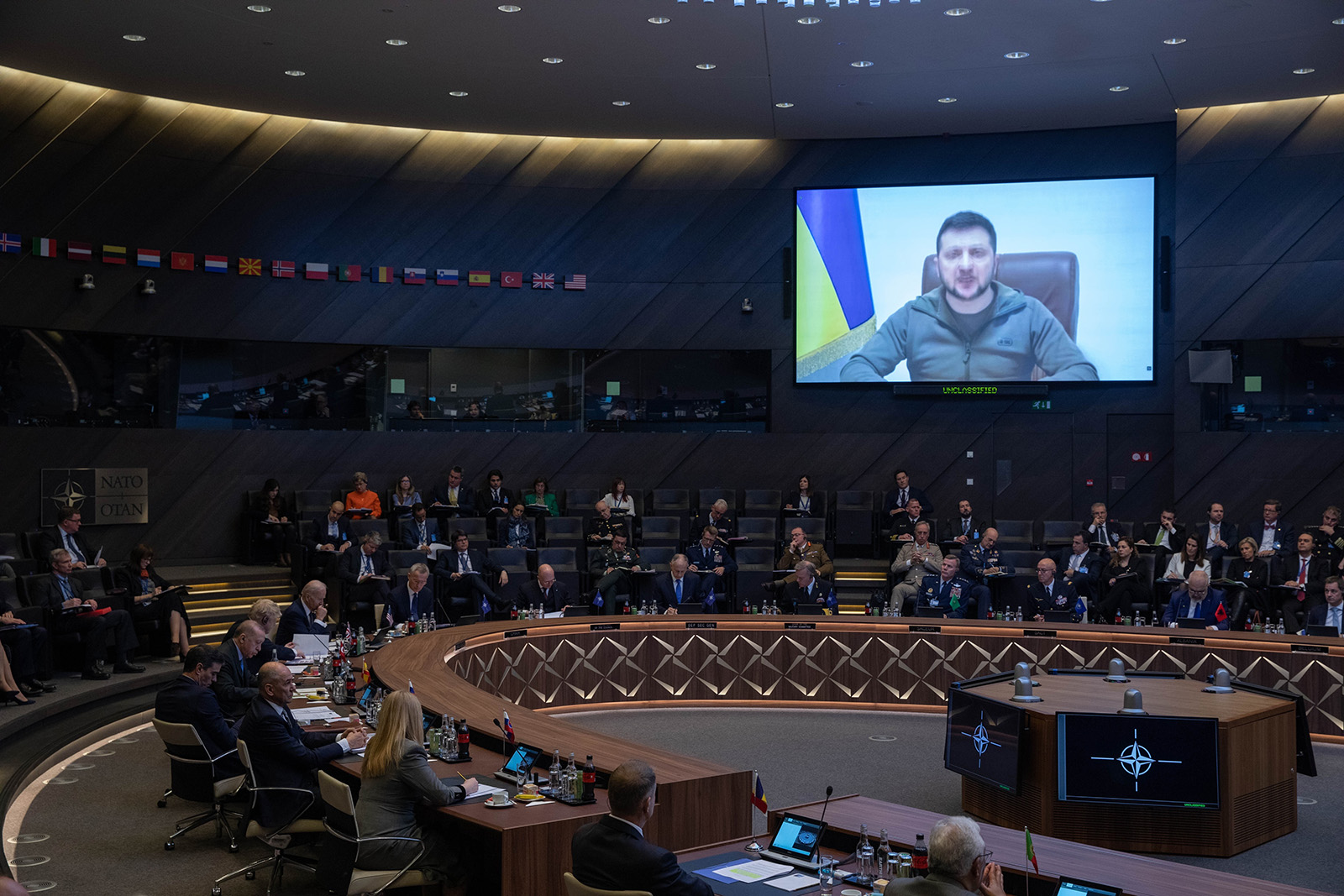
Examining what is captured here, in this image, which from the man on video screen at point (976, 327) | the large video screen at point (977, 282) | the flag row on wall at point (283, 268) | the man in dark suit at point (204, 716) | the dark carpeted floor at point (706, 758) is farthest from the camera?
the man on video screen at point (976, 327)

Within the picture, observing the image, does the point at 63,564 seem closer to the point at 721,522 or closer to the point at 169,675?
the point at 169,675

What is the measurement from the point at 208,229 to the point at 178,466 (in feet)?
9.92

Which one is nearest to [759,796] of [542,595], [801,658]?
[801,658]

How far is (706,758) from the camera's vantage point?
902cm

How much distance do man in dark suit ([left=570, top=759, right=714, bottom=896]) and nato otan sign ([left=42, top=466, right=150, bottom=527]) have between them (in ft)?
39.0

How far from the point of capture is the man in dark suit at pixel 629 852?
4.18m

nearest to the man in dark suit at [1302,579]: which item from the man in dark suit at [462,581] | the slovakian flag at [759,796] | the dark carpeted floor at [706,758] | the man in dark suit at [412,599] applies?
the dark carpeted floor at [706,758]

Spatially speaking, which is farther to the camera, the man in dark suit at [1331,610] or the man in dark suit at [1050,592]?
the man in dark suit at [1050,592]

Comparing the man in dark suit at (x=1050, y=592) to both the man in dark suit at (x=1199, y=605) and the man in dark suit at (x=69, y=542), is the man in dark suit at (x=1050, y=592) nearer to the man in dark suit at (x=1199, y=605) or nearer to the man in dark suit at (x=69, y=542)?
the man in dark suit at (x=1199, y=605)

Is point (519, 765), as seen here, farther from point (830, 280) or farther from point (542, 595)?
point (830, 280)

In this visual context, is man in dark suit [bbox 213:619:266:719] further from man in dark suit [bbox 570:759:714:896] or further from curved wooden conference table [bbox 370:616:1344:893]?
man in dark suit [bbox 570:759:714:896]

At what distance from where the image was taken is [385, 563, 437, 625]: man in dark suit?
36.5ft

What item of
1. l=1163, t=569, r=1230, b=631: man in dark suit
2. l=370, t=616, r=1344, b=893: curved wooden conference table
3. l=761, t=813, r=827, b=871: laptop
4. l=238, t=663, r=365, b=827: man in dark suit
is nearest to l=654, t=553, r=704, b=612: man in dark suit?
l=370, t=616, r=1344, b=893: curved wooden conference table

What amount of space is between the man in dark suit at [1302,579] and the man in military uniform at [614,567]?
21.5 feet
